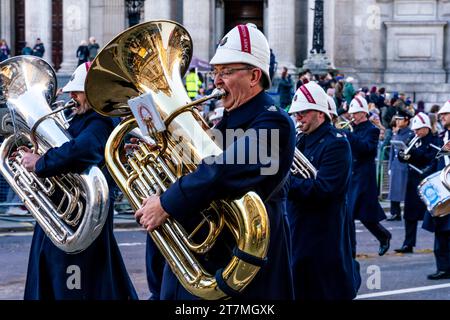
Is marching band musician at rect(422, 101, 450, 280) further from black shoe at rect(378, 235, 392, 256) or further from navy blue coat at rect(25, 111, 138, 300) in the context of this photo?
navy blue coat at rect(25, 111, 138, 300)

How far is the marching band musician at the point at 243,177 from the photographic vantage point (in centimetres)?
525

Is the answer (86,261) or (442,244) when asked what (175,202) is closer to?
(86,261)

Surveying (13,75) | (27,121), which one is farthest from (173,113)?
(13,75)

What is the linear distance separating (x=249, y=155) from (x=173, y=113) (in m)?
0.44

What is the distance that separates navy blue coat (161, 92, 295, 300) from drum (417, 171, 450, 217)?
4.55 m

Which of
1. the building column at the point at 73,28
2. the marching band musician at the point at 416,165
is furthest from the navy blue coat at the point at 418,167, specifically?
the building column at the point at 73,28

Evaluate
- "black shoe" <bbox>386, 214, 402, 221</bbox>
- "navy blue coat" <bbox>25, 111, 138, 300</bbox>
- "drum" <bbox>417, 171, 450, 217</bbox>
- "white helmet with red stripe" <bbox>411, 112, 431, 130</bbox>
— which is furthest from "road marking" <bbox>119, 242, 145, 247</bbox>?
"navy blue coat" <bbox>25, 111, 138, 300</bbox>

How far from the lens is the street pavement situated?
34.4 ft

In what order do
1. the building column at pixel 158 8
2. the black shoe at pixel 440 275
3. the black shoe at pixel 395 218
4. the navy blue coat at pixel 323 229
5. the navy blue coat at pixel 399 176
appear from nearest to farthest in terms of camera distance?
the navy blue coat at pixel 323 229 < the black shoe at pixel 440 275 < the navy blue coat at pixel 399 176 < the black shoe at pixel 395 218 < the building column at pixel 158 8

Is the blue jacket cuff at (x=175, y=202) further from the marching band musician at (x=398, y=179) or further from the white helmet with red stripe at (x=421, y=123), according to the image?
the marching band musician at (x=398, y=179)

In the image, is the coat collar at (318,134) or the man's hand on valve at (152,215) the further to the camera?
the coat collar at (318,134)

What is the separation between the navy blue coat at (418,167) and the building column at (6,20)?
2537 cm

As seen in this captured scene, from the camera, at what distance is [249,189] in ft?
17.3

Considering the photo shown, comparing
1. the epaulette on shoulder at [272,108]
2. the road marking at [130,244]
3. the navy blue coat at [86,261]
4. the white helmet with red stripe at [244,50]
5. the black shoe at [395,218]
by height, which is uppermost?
the white helmet with red stripe at [244,50]
